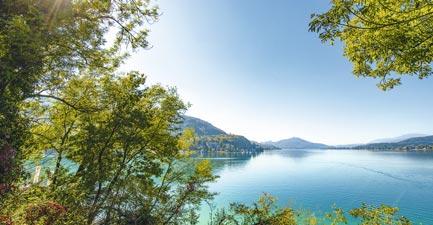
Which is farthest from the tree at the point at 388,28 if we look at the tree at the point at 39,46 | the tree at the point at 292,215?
the tree at the point at 292,215

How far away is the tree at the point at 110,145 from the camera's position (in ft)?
52.6

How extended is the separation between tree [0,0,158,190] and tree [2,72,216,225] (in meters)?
3.75

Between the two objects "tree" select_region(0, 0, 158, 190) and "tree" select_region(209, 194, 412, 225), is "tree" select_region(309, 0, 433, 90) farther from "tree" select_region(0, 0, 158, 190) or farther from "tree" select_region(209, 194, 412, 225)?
"tree" select_region(209, 194, 412, 225)

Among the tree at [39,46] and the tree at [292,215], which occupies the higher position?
the tree at [39,46]

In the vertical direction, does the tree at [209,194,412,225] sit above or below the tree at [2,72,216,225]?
below

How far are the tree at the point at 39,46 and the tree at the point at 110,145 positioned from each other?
12.3 ft

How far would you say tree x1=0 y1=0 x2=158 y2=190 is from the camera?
8.47m

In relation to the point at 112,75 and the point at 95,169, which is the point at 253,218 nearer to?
the point at 95,169

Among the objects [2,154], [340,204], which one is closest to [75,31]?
[2,154]

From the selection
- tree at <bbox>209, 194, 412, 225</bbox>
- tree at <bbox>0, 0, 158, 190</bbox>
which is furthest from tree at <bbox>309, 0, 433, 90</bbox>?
tree at <bbox>209, 194, 412, 225</bbox>

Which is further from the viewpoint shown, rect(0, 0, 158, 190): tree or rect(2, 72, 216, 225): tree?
rect(2, 72, 216, 225): tree

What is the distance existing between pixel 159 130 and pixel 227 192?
212 feet

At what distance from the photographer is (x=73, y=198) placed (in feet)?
44.6

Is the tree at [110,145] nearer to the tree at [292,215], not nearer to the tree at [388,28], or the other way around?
the tree at [292,215]
